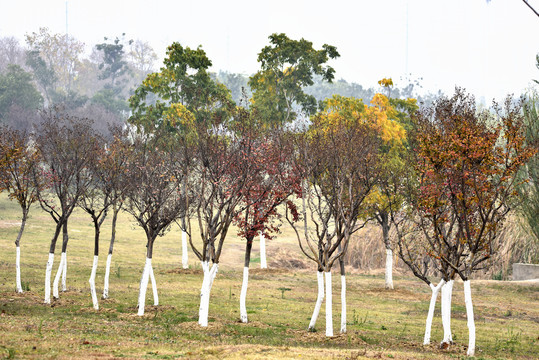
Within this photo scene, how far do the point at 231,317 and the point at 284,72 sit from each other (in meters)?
22.7

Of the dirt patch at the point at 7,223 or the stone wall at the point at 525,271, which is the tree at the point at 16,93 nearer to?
the dirt patch at the point at 7,223

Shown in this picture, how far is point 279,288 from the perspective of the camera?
32.6 meters

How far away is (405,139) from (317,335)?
16140 mm

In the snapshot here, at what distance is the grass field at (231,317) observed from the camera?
1555cm

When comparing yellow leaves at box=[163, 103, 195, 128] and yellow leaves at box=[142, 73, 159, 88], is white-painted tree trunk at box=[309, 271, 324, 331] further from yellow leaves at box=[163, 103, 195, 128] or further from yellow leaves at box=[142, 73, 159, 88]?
yellow leaves at box=[142, 73, 159, 88]

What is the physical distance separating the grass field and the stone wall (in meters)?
3.80

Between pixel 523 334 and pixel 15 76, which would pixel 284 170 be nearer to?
pixel 523 334

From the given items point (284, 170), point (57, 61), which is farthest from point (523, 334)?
point (57, 61)

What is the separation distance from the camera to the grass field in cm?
1555

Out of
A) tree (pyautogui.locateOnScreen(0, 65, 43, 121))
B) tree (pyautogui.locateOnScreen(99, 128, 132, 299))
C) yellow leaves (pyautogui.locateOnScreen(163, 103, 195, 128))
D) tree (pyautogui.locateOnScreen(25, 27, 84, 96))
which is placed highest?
tree (pyautogui.locateOnScreen(25, 27, 84, 96))

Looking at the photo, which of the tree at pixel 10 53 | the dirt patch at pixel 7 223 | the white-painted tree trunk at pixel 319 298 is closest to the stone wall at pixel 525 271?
the white-painted tree trunk at pixel 319 298

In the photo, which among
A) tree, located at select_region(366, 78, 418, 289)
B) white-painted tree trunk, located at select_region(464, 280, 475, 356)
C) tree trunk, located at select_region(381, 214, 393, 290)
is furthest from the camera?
tree trunk, located at select_region(381, 214, 393, 290)

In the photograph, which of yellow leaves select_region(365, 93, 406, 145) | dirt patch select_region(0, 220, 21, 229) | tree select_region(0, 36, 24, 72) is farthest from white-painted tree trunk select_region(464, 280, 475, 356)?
tree select_region(0, 36, 24, 72)

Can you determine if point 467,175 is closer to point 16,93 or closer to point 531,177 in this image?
point 531,177
